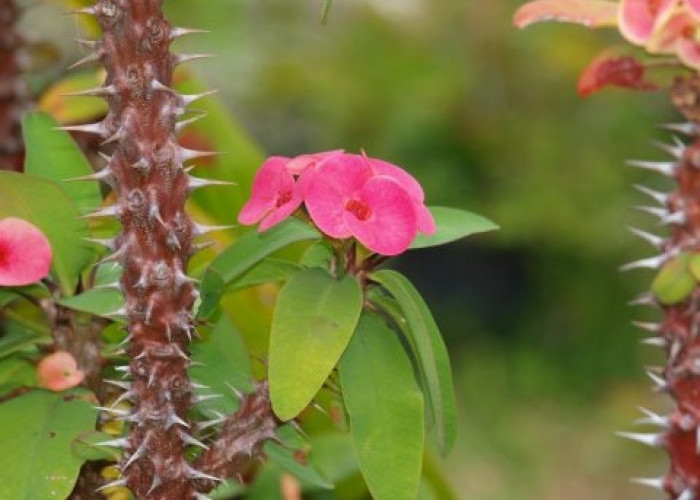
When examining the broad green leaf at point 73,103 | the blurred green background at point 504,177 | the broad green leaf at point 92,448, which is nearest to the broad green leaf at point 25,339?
the broad green leaf at point 92,448

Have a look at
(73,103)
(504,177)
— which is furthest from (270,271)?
(504,177)

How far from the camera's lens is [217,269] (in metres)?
0.87

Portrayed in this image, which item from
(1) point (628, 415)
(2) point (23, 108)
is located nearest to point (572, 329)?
(1) point (628, 415)

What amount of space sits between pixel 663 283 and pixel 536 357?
353 centimetres

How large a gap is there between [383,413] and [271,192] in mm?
160

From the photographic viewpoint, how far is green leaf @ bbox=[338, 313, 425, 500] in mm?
785

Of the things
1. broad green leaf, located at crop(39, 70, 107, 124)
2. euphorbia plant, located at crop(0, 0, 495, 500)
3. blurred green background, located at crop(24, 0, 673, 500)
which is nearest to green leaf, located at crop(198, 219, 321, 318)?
euphorbia plant, located at crop(0, 0, 495, 500)

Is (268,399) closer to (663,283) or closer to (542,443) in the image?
(663,283)

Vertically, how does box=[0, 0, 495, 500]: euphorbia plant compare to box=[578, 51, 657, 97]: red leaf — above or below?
below

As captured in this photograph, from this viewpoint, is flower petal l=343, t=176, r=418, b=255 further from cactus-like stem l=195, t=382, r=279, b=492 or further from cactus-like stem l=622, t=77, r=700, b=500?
cactus-like stem l=622, t=77, r=700, b=500

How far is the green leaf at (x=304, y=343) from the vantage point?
76 cm

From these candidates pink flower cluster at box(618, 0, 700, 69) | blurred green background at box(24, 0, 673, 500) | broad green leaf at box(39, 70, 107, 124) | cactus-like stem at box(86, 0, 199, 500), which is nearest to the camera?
cactus-like stem at box(86, 0, 199, 500)

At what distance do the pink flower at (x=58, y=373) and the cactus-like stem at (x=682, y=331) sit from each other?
43 cm

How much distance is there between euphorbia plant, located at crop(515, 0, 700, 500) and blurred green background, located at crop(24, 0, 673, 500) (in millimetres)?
2610
